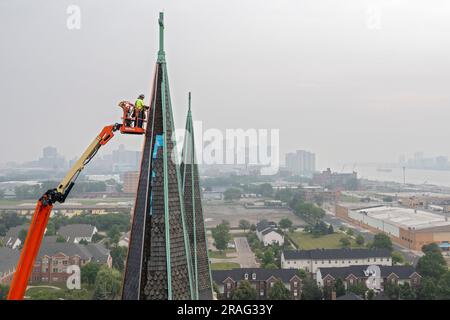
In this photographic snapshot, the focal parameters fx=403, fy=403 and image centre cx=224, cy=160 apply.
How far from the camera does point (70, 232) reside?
97.7 ft

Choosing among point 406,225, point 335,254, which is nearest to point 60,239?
point 335,254

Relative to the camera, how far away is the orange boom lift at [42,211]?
172 inches

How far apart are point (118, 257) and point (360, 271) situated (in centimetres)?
1328

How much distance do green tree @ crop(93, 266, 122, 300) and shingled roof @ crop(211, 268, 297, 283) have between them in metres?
4.66

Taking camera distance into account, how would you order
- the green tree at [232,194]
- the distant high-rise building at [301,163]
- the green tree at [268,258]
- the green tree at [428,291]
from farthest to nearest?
the distant high-rise building at [301,163]
the green tree at [232,194]
the green tree at [268,258]
the green tree at [428,291]

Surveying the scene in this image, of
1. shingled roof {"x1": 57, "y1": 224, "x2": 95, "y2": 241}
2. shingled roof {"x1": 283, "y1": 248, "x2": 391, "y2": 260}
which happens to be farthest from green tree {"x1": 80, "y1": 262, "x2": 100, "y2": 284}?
shingled roof {"x1": 283, "y1": 248, "x2": 391, "y2": 260}

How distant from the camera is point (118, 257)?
76.0 ft

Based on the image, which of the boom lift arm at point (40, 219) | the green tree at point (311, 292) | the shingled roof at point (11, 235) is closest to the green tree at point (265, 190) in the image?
the shingled roof at point (11, 235)

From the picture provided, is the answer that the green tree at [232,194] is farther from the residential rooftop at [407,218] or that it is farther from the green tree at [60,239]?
the green tree at [60,239]

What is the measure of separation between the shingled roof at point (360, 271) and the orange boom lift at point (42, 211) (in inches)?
705

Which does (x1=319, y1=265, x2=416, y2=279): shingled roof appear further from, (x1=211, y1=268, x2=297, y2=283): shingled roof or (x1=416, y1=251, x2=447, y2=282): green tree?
(x1=211, y1=268, x2=297, y2=283): shingled roof

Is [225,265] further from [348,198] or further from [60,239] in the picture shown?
[348,198]

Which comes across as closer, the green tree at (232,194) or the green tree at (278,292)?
the green tree at (278,292)
